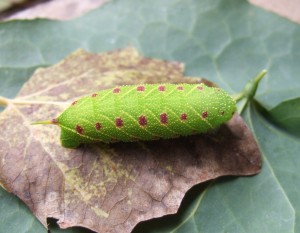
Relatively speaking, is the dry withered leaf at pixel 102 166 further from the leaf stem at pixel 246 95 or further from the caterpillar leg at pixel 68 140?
the leaf stem at pixel 246 95

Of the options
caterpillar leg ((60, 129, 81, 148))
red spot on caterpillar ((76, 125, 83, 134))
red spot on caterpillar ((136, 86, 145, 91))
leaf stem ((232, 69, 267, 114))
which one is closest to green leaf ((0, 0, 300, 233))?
leaf stem ((232, 69, 267, 114))

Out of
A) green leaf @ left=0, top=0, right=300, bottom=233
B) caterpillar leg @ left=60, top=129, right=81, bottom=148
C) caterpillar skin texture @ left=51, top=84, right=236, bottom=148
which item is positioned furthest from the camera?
green leaf @ left=0, top=0, right=300, bottom=233

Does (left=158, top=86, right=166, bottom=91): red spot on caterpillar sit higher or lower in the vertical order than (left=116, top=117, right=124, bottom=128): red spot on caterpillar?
higher

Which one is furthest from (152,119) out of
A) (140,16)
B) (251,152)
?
(140,16)

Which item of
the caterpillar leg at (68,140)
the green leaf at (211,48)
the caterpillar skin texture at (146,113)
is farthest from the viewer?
the green leaf at (211,48)

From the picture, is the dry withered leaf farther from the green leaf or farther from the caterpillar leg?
the green leaf

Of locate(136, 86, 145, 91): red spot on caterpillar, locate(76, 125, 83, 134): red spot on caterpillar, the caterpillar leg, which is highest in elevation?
locate(136, 86, 145, 91): red spot on caterpillar

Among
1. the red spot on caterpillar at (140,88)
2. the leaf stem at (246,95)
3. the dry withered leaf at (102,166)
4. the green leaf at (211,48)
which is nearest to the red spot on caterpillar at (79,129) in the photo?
the dry withered leaf at (102,166)

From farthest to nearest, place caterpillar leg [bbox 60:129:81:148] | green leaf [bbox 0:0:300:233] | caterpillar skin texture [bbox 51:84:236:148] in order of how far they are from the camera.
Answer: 1. green leaf [bbox 0:0:300:233]
2. caterpillar leg [bbox 60:129:81:148]
3. caterpillar skin texture [bbox 51:84:236:148]
